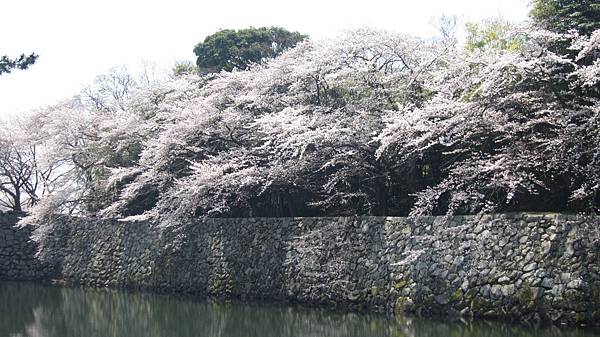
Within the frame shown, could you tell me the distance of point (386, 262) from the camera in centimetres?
1209

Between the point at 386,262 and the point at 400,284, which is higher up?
the point at 386,262

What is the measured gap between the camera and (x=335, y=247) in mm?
13141

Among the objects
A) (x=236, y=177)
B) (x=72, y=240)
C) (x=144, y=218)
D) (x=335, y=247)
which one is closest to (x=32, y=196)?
(x=72, y=240)

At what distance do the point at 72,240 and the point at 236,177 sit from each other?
28.2 ft

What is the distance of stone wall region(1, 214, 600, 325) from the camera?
31.1 ft

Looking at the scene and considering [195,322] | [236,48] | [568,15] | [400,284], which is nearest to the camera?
[568,15]

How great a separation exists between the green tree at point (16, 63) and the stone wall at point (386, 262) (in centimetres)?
567

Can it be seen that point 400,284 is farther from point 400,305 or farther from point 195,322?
point 195,322

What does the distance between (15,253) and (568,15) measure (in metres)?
18.4

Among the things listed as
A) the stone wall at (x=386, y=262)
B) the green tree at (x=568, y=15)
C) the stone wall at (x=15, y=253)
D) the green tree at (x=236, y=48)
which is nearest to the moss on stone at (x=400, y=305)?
the stone wall at (x=386, y=262)

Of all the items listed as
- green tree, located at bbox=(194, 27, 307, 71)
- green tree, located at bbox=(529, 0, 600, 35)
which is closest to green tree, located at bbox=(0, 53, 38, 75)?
green tree, located at bbox=(529, 0, 600, 35)

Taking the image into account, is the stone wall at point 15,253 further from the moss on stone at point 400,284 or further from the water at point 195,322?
the moss on stone at point 400,284

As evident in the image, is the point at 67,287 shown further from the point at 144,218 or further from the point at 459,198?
the point at 459,198

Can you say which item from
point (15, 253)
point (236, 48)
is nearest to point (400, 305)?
point (15, 253)
